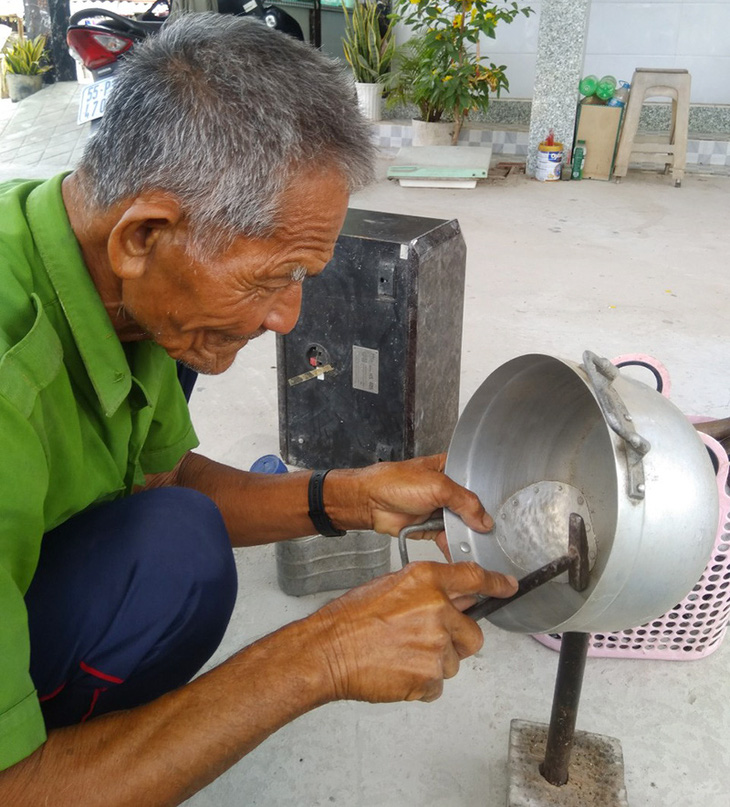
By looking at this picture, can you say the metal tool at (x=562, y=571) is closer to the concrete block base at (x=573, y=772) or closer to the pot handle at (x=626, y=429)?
the pot handle at (x=626, y=429)

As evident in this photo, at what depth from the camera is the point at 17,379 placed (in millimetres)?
881

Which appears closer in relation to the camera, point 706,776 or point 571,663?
point 571,663

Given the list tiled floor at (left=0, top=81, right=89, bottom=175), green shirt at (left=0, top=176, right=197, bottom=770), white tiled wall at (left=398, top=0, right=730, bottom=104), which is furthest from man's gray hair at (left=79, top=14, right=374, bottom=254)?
white tiled wall at (left=398, top=0, right=730, bottom=104)

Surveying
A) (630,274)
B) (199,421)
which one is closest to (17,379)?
(199,421)

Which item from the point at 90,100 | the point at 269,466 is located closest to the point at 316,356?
the point at 269,466

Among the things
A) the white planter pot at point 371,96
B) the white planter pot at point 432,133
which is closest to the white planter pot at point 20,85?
the white planter pot at point 371,96

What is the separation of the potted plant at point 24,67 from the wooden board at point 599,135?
195 inches

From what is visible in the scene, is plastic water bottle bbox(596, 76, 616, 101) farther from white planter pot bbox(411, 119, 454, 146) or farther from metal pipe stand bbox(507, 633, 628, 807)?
metal pipe stand bbox(507, 633, 628, 807)

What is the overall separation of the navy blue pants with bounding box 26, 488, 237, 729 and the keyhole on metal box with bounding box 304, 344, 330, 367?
0.87 m

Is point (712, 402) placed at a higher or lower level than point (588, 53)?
lower

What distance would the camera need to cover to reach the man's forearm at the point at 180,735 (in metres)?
0.86

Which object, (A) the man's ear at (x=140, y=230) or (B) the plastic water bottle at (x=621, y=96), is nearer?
(A) the man's ear at (x=140, y=230)

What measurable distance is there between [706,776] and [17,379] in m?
1.24

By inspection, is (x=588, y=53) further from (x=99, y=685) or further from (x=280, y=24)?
(x=99, y=685)
